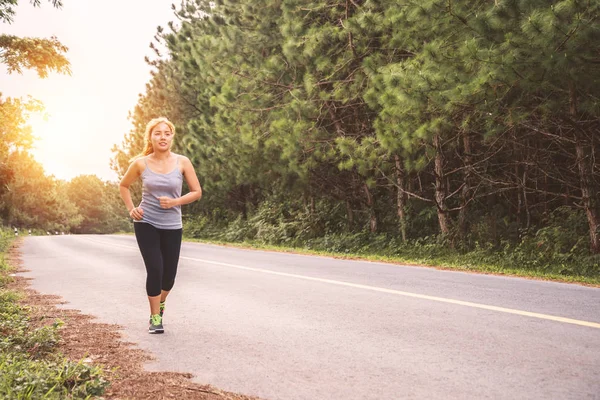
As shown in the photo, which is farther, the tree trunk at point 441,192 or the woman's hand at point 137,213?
the tree trunk at point 441,192

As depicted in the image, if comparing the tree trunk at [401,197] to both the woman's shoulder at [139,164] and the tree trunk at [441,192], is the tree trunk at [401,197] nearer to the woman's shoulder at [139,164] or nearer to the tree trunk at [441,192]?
the tree trunk at [441,192]

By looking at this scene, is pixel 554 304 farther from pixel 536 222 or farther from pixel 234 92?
pixel 234 92

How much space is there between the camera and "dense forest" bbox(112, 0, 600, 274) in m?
10.4

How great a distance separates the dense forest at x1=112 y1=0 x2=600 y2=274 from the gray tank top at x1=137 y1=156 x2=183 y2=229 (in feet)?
21.4

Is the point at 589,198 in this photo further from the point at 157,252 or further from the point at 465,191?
the point at 157,252

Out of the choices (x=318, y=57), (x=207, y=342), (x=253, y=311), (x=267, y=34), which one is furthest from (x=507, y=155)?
(x=207, y=342)

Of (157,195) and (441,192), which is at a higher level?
(441,192)

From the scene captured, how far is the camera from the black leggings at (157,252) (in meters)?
5.62

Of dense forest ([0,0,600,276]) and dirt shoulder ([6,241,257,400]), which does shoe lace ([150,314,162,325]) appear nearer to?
dirt shoulder ([6,241,257,400])

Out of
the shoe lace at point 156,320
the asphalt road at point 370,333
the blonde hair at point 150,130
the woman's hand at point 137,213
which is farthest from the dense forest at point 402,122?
the shoe lace at point 156,320

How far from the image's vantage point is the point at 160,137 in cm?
566

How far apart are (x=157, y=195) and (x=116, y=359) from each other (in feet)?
5.26

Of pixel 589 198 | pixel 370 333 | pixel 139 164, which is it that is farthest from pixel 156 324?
pixel 589 198

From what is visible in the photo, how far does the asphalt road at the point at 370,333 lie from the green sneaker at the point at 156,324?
0.29 ft
